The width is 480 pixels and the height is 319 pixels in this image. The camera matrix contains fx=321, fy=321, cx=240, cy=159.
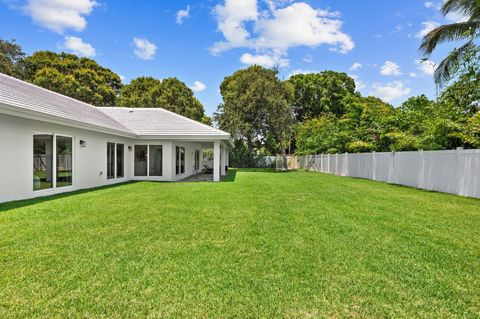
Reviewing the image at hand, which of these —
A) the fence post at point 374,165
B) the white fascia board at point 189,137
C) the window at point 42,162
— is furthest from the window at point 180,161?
the fence post at point 374,165

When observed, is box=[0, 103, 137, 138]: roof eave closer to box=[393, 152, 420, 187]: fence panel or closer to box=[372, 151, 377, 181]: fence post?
box=[393, 152, 420, 187]: fence panel

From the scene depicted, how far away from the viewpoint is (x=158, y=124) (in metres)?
17.8

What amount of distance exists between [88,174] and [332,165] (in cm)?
1836

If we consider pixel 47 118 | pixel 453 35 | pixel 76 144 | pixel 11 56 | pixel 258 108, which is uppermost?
pixel 11 56

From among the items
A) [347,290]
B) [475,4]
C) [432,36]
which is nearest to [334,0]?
[432,36]

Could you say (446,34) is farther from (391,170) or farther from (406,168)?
(391,170)

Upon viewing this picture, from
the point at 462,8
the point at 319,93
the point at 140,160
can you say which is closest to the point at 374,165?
the point at 462,8

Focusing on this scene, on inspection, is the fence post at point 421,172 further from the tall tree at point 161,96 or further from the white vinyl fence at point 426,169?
the tall tree at point 161,96

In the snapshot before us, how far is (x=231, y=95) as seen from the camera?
3081 cm

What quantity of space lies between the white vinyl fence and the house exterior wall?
11.2 meters

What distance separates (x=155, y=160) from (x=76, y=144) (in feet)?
18.2

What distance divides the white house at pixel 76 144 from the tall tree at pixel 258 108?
9.05 meters

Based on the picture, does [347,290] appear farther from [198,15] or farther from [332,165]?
[332,165]

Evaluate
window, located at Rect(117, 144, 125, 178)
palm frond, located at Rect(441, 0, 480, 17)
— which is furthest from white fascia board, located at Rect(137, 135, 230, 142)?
palm frond, located at Rect(441, 0, 480, 17)
